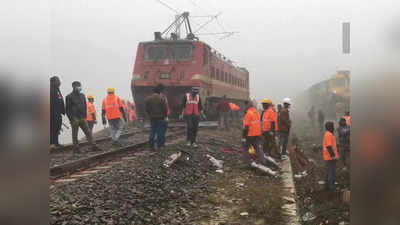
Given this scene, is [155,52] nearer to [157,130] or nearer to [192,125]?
[192,125]

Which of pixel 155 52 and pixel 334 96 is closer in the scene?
pixel 155 52

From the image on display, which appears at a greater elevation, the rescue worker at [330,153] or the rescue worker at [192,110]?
the rescue worker at [192,110]

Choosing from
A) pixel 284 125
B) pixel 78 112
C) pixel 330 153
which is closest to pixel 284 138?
pixel 284 125

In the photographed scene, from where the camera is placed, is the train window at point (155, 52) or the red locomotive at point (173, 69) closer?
the red locomotive at point (173, 69)

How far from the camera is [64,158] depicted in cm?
695

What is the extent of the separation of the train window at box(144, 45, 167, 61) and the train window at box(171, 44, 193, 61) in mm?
359

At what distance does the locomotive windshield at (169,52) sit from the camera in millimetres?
12477

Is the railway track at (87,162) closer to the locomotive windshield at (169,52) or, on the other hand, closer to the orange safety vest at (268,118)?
the orange safety vest at (268,118)

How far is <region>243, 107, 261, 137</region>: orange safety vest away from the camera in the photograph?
683 cm

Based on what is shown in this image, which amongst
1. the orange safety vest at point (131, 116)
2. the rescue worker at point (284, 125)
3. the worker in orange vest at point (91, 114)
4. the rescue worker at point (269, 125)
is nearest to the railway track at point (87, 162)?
the worker in orange vest at point (91, 114)

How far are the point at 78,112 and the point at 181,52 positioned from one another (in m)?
5.98

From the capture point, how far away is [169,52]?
496 inches

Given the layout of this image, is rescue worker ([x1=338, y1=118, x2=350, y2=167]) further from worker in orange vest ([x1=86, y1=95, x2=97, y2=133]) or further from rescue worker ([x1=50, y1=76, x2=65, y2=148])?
worker in orange vest ([x1=86, y1=95, x2=97, y2=133])

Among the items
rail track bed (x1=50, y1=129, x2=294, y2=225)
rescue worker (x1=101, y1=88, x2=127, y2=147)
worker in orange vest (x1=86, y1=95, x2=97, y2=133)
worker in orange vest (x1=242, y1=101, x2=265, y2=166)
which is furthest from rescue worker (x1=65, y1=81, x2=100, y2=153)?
worker in orange vest (x1=242, y1=101, x2=265, y2=166)
